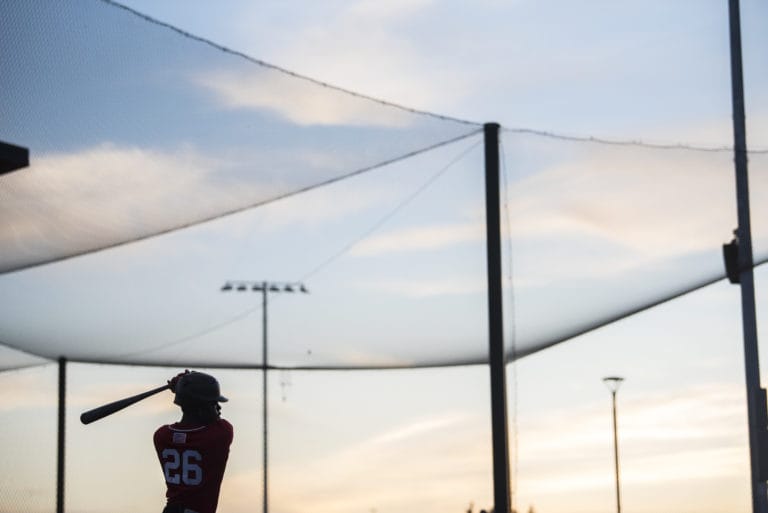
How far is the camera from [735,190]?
1144cm

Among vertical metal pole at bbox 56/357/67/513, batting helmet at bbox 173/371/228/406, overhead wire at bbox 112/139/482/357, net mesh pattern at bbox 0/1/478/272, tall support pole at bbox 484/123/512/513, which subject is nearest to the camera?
batting helmet at bbox 173/371/228/406

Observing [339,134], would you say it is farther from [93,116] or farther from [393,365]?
[393,365]

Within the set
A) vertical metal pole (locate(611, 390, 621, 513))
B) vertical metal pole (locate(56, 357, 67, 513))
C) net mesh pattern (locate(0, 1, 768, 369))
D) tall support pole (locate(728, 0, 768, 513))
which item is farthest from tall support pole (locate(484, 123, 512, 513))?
vertical metal pole (locate(611, 390, 621, 513))

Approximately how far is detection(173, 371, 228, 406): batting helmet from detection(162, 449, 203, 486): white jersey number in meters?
0.20

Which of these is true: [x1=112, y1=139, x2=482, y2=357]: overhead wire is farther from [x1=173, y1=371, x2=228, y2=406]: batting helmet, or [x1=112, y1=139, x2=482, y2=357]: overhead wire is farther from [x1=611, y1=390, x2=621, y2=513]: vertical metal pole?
[x1=611, y1=390, x2=621, y2=513]: vertical metal pole

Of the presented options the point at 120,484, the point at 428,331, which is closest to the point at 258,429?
the point at 120,484

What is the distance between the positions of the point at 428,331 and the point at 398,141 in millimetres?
3508

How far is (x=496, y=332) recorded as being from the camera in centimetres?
944

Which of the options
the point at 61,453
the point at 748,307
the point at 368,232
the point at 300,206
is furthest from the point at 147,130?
the point at 61,453

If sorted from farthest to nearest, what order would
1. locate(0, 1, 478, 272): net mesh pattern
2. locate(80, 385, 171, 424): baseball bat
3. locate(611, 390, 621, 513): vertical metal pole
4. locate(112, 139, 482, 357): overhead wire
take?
1. locate(611, 390, 621, 513): vertical metal pole
2. locate(112, 139, 482, 357): overhead wire
3. locate(0, 1, 478, 272): net mesh pattern
4. locate(80, 385, 171, 424): baseball bat

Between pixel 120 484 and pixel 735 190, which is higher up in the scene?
pixel 735 190

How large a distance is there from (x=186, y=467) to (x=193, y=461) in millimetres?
40

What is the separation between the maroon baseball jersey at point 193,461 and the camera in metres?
5.94

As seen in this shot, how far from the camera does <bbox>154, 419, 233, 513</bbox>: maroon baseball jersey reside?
19.5 feet
